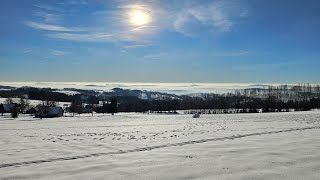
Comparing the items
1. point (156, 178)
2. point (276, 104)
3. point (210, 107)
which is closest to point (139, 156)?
point (156, 178)

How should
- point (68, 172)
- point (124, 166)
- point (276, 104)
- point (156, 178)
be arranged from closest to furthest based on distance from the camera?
1. point (156, 178)
2. point (68, 172)
3. point (124, 166)
4. point (276, 104)

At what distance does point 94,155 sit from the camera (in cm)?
1407

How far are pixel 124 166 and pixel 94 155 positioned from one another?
3134 mm

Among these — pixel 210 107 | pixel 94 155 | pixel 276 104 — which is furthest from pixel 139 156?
pixel 210 107

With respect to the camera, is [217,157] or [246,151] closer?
[217,157]

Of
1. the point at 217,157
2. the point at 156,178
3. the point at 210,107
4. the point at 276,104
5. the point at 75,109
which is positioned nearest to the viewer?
the point at 156,178

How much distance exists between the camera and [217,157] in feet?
42.4

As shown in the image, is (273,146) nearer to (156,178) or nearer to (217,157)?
(217,157)

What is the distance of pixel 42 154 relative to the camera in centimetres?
1426

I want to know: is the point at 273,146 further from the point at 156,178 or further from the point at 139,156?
the point at 156,178

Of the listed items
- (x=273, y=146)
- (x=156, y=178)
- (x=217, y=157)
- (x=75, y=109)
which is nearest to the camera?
(x=156, y=178)

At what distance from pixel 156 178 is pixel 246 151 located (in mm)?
6121

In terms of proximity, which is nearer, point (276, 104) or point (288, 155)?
point (288, 155)

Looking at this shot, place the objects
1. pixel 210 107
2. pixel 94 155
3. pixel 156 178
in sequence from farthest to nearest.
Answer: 1. pixel 210 107
2. pixel 94 155
3. pixel 156 178
